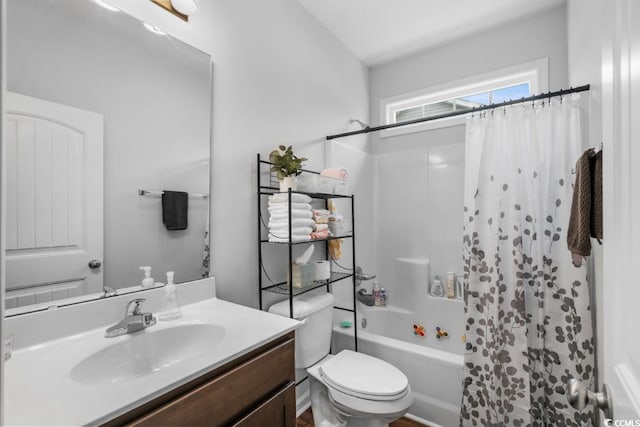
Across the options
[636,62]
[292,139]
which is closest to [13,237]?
[292,139]

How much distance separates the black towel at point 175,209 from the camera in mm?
1281

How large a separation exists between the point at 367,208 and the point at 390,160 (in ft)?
1.69

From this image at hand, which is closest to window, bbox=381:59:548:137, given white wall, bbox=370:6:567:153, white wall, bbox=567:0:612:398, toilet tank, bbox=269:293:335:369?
white wall, bbox=370:6:567:153

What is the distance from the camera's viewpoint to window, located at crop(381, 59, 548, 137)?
2297 mm

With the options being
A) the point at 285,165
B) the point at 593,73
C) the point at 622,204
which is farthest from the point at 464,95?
the point at 622,204

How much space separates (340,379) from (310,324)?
33cm

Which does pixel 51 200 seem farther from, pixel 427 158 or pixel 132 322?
pixel 427 158

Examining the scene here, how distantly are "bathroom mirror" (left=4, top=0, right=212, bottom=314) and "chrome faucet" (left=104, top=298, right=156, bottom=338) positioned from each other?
0.31 feet

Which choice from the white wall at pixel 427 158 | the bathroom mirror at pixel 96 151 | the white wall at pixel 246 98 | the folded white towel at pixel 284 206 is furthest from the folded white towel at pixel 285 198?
the white wall at pixel 427 158

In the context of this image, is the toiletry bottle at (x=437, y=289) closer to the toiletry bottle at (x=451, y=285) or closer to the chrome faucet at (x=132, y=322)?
the toiletry bottle at (x=451, y=285)

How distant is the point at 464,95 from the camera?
2609 millimetres

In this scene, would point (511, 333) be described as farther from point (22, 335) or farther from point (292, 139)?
point (22, 335)

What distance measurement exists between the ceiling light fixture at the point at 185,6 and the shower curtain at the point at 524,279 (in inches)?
64.7

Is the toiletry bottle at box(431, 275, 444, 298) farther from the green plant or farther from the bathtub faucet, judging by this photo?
the green plant
